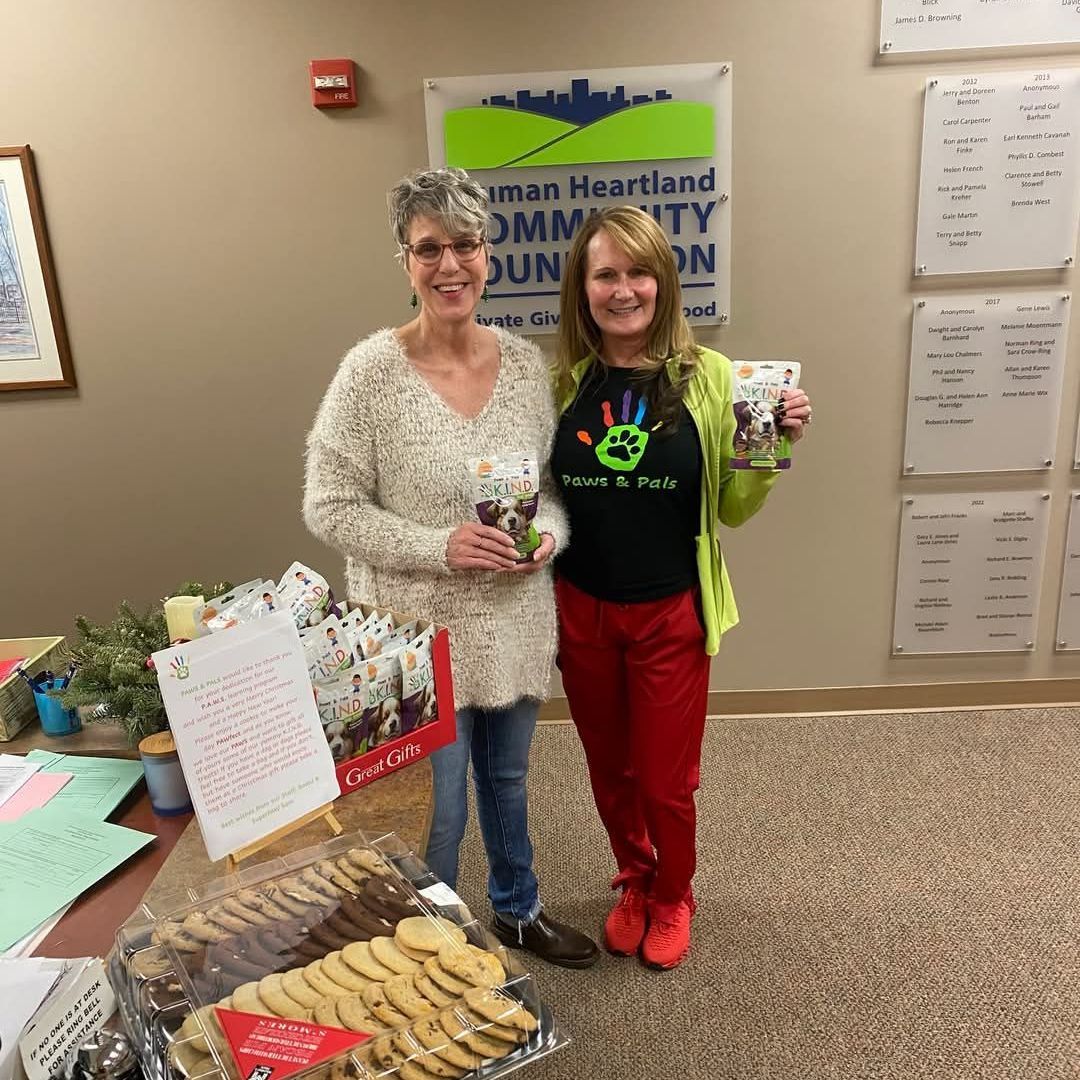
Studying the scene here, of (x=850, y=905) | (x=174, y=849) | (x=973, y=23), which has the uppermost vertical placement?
(x=973, y=23)

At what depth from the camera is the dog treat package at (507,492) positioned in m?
1.47

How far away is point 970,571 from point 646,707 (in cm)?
162

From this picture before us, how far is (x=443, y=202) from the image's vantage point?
58.2 inches

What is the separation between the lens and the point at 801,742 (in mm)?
2914

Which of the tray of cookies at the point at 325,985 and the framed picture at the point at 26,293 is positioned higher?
the framed picture at the point at 26,293

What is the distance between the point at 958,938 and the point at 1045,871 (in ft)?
1.30

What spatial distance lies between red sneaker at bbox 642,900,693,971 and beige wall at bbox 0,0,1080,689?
1.15 meters

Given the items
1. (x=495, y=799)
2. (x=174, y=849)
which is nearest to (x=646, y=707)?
(x=495, y=799)

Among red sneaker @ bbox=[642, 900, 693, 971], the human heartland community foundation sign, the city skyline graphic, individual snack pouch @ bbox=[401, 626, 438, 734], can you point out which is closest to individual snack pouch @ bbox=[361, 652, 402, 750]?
individual snack pouch @ bbox=[401, 626, 438, 734]

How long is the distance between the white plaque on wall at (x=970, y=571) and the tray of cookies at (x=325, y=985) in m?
2.36

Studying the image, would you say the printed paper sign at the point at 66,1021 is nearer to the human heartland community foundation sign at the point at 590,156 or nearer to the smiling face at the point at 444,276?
the smiling face at the point at 444,276

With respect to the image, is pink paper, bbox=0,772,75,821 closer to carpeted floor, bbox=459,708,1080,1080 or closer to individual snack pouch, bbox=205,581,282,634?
individual snack pouch, bbox=205,581,282,634

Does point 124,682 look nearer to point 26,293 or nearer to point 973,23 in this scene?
point 26,293

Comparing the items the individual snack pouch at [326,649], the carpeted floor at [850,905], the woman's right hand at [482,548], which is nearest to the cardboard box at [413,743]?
the individual snack pouch at [326,649]
